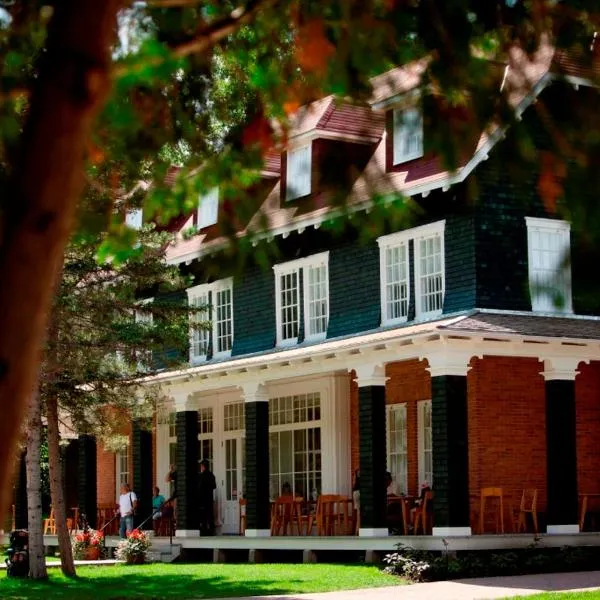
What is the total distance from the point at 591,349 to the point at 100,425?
8.97 meters

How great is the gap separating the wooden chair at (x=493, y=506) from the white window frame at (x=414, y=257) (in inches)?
130

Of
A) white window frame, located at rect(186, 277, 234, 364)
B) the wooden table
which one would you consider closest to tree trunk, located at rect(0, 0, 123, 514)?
the wooden table

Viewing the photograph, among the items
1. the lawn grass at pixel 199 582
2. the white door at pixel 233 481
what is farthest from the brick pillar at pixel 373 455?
the white door at pixel 233 481

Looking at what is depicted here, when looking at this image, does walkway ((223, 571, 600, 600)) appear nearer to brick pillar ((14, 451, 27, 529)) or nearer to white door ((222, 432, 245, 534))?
white door ((222, 432, 245, 534))

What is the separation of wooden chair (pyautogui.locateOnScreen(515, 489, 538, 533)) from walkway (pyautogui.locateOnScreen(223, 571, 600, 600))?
9.35ft

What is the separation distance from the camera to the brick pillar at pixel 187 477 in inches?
1196

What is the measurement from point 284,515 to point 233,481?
457 cm

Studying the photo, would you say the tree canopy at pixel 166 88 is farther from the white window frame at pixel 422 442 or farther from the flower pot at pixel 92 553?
the flower pot at pixel 92 553

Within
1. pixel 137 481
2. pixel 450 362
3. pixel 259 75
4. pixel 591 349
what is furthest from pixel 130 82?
pixel 137 481

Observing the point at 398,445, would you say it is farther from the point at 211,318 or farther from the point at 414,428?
the point at 211,318

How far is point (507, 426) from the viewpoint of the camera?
85.4ft

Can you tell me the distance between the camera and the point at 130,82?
4867mm

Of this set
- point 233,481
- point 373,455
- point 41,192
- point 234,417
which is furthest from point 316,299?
point 41,192

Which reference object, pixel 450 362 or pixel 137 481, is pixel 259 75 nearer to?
pixel 450 362
